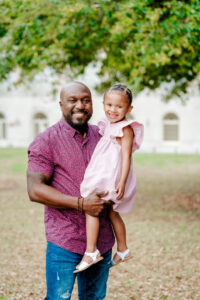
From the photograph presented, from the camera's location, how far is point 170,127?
34125mm

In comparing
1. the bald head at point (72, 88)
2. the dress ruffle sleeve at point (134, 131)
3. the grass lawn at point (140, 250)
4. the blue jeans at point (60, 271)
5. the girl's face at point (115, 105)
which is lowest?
the grass lawn at point (140, 250)

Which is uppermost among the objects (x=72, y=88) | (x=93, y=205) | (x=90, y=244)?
(x=72, y=88)

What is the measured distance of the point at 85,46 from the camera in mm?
8641

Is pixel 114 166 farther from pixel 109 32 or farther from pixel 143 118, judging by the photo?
pixel 143 118

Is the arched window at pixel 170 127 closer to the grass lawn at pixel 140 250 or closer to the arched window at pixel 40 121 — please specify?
the arched window at pixel 40 121

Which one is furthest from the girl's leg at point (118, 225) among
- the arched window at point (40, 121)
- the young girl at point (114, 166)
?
the arched window at point (40, 121)

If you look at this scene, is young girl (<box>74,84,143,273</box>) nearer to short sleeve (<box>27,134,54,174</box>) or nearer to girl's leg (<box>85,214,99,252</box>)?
girl's leg (<box>85,214,99,252</box>)

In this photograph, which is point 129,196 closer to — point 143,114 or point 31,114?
point 143,114

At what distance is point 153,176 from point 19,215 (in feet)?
28.5

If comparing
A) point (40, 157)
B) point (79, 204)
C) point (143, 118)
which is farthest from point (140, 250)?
point (143, 118)

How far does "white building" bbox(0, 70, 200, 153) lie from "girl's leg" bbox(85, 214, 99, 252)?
2757 cm

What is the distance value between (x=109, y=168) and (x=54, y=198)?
1.43 ft

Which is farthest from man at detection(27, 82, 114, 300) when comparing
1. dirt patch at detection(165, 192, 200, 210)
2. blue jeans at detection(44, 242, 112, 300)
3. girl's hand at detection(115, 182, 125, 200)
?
dirt patch at detection(165, 192, 200, 210)

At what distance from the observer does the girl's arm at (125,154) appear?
8.71 feet
